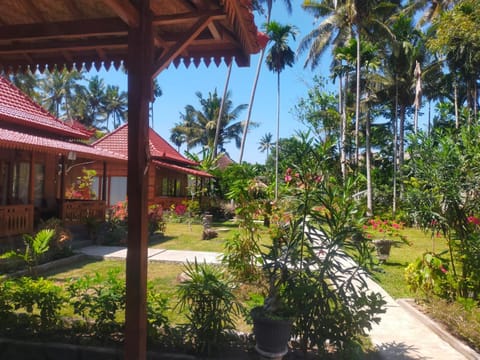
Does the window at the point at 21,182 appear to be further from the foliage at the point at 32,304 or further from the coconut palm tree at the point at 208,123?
the coconut palm tree at the point at 208,123

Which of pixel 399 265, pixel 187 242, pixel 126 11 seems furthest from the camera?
pixel 187 242

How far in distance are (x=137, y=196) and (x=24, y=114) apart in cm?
1057

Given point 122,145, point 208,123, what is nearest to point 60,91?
point 208,123

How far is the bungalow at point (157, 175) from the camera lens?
1978cm

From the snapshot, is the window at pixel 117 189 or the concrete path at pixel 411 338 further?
the window at pixel 117 189

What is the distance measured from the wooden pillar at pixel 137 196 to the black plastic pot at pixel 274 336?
1023 mm

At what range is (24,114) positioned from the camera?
10977 mm

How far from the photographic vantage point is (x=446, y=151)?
479 centimetres

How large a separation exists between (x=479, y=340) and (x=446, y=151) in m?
2.38

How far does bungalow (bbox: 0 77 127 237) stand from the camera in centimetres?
915

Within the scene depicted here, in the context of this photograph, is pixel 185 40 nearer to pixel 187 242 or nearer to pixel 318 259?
pixel 318 259

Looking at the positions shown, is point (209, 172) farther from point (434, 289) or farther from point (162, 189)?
point (434, 289)

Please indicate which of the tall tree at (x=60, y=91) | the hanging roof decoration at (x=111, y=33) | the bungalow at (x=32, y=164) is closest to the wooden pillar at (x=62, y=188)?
the bungalow at (x=32, y=164)

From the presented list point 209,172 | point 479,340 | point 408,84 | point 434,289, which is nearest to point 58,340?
point 479,340
